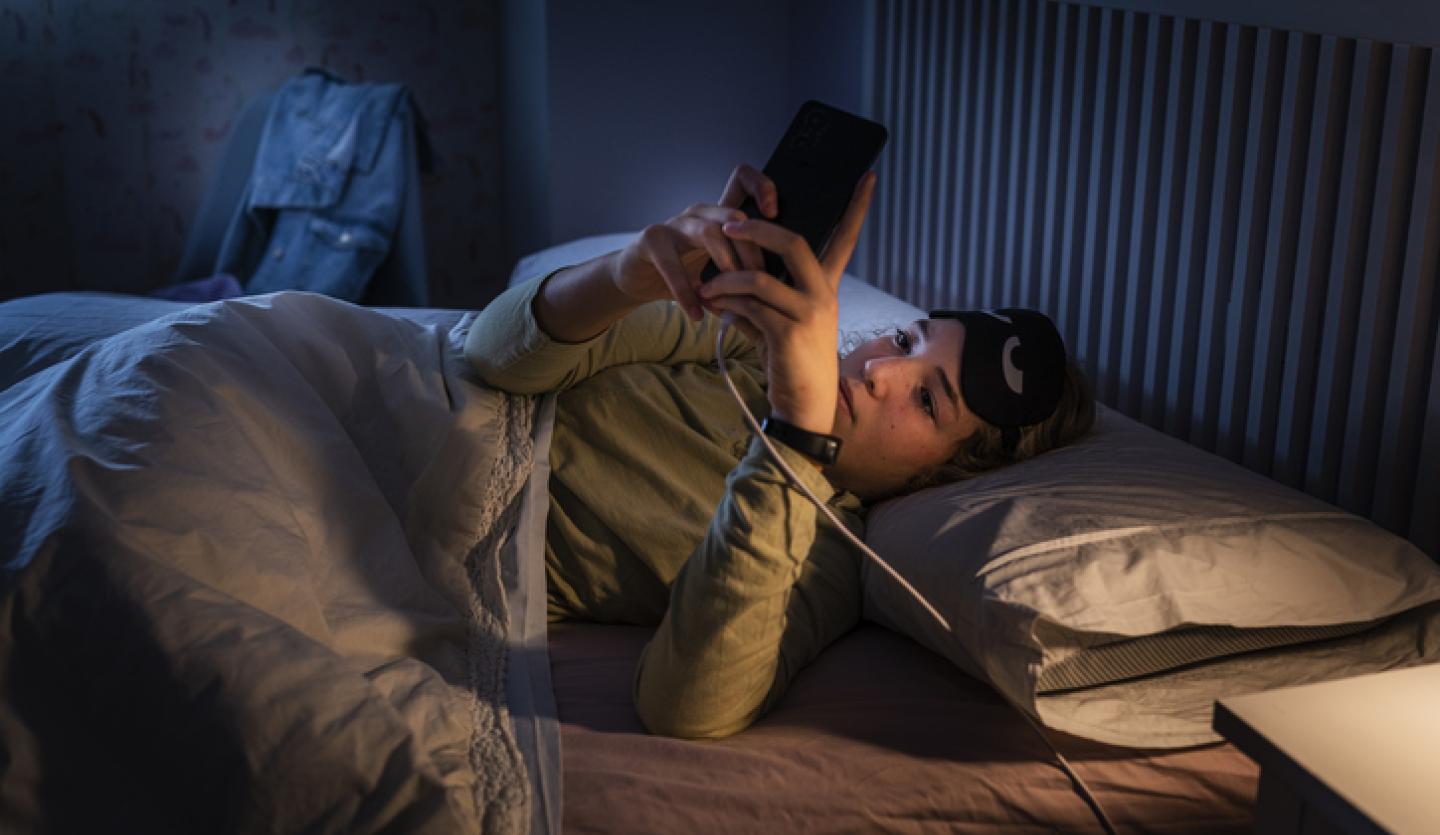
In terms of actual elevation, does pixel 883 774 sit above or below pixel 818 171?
below

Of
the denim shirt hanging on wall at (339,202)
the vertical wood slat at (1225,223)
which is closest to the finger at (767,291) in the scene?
the vertical wood slat at (1225,223)

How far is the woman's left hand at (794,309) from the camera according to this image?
3.21 feet

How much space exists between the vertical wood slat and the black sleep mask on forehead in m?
0.21

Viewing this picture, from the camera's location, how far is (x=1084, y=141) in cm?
160

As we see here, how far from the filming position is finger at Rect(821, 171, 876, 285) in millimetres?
1020

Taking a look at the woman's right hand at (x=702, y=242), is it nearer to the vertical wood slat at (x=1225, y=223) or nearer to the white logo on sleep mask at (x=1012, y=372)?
the white logo on sleep mask at (x=1012, y=372)

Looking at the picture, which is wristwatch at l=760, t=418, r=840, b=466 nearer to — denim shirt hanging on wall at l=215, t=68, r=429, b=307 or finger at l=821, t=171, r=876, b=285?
finger at l=821, t=171, r=876, b=285

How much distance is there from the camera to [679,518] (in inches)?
51.0

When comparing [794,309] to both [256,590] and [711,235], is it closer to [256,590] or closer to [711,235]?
[711,235]

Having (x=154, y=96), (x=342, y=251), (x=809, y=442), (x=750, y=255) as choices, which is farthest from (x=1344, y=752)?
(x=154, y=96)

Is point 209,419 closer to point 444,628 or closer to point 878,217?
point 444,628

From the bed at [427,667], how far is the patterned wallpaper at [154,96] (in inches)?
79.9

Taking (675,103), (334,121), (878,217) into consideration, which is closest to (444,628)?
(878,217)

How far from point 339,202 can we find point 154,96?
2.49ft
